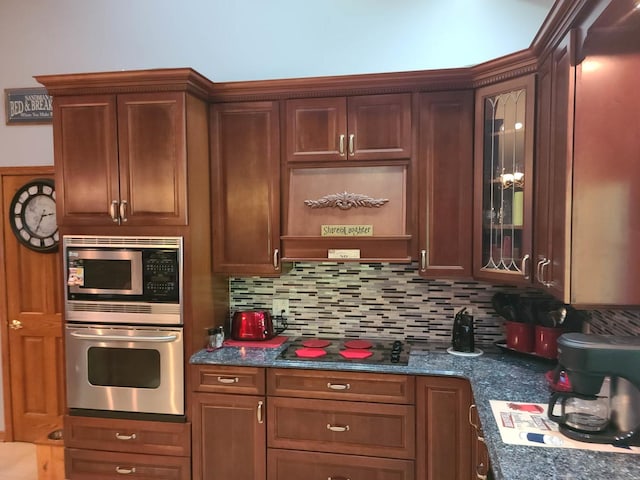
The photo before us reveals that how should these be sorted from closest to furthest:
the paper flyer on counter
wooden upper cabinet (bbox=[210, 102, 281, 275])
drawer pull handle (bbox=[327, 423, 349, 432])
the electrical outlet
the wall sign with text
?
the paper flyer on counter, drawer pull handle (bbox=[327, 423, 349, 432]), wooden upper cabinet (bbox=[210, 102, 281, 275]), the electrical outlet, the wall sign with text

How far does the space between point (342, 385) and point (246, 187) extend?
4.20 feet

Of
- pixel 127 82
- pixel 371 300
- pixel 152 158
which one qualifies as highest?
pixel 127 82

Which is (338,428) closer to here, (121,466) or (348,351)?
(348,351)

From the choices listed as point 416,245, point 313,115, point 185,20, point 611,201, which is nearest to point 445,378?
point 416,245

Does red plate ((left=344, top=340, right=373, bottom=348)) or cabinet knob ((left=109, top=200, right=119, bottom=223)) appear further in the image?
red plate ((left=344, top=340, right=373, bottom=348))

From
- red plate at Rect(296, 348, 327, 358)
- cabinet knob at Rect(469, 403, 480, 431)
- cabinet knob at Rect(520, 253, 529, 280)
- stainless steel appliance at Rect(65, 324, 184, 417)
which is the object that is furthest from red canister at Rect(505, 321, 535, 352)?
stainless steel appliance at Rect(65, 324, 184, 417)

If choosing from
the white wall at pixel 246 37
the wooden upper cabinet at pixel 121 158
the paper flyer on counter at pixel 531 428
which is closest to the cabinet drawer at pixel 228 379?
the wooden upper cabinet at pixel 121 158

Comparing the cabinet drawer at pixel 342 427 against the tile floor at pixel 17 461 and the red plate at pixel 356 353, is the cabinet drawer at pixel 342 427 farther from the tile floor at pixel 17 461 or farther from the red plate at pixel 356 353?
the tile floor at pixel 17 461

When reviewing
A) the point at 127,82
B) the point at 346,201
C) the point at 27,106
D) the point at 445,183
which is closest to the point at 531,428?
the point at 445,183

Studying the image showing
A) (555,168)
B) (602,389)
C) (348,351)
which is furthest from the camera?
(348,351)

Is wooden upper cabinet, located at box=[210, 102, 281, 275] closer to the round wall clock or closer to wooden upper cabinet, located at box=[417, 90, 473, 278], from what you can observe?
wooden upper cabinet, located at box=[417, 90, 473, 278]

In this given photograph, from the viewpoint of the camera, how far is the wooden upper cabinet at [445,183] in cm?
258

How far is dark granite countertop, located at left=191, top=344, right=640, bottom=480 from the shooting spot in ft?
4.54

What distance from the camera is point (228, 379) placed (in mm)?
2561
